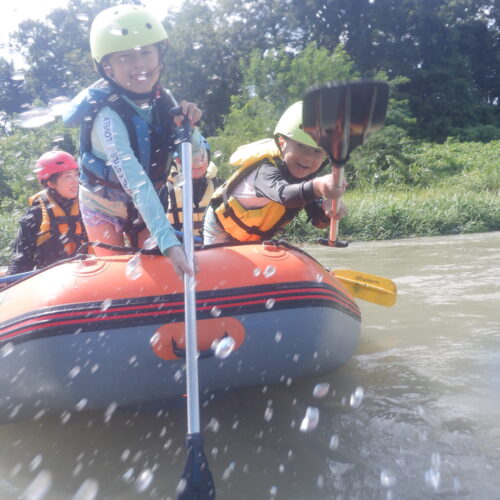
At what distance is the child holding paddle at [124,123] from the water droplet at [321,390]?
1.09m

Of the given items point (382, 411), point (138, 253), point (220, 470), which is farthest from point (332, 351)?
point (138, 253)

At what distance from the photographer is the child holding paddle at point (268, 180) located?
2.38 meters

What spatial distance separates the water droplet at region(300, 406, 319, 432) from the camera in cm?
214

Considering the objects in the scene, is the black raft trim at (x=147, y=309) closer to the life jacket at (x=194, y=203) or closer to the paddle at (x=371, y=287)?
the paddle at (x=371, y=287)

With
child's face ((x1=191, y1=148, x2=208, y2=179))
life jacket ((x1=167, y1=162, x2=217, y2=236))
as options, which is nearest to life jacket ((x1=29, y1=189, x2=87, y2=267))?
life jacket ((x1=167, y1=162, x2=217, y2=236))

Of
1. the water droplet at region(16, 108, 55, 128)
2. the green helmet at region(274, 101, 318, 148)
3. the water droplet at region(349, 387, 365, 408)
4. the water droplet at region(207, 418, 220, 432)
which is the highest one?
the water droplet at region(16, 108, 55, 128)

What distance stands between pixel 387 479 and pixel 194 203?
8.11 feet

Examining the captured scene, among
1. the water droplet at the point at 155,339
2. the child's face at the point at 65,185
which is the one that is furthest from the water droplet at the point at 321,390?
the child's face at the point at 65,185

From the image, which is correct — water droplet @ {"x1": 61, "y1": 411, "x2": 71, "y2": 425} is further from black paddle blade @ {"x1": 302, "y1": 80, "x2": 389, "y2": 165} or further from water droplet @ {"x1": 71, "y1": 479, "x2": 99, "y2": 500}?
black paddle blade @ {"x1": 302, "y1": 80, "x2": 389, "y2": 165}

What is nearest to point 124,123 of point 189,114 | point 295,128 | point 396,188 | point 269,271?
point 189,114

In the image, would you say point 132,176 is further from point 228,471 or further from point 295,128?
point 228,471

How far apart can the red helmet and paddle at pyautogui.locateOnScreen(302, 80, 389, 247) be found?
2.13m

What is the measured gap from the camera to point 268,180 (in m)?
2.37

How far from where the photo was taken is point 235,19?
25.3 meters
